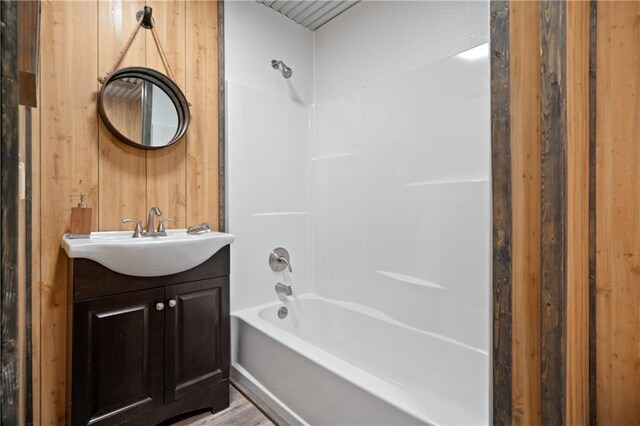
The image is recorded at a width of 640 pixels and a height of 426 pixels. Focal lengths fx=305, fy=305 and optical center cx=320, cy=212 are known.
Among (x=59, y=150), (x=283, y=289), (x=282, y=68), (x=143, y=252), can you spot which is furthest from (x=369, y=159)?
(x=59, y=150)

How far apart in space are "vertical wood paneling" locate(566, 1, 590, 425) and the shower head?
1767mm

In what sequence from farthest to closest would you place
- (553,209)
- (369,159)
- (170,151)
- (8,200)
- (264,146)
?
(264,146) → (369,159) → (170,151) → (553,209) → (8,200)

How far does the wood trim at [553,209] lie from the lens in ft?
2.40

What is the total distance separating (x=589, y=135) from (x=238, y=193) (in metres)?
1.78

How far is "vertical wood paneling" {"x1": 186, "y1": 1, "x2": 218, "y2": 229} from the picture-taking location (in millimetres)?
1893

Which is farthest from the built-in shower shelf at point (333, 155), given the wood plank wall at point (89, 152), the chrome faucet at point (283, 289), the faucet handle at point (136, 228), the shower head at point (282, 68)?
the faucet handle at point (136, 228)

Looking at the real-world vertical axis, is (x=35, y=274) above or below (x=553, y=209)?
below

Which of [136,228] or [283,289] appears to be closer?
[136,228]

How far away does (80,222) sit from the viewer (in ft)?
4.63

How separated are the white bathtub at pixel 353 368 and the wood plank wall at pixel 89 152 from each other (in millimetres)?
895

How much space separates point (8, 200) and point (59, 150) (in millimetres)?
1465

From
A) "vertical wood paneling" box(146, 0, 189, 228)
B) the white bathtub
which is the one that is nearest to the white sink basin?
"vertical wood paneling" box(146, 0, 189, 228)

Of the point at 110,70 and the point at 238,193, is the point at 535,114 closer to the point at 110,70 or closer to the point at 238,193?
the point at 238,193

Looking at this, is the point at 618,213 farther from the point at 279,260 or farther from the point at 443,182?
the point at 279,260
